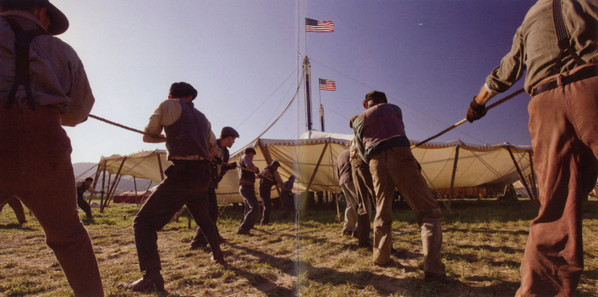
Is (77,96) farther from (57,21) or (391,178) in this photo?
(391,178)

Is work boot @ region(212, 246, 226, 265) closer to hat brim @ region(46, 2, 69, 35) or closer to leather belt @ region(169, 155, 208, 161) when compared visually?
leather belt @ region(169, 155, 208, 161)

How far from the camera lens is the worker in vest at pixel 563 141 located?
1.12 meters

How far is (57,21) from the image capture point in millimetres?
1599

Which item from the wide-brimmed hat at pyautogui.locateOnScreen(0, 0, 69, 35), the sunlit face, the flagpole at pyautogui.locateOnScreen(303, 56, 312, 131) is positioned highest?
the flagpole at pyautogui.locateOnScreen(303, 56, 312, 131)

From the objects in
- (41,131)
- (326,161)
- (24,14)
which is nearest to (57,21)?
(24,14)

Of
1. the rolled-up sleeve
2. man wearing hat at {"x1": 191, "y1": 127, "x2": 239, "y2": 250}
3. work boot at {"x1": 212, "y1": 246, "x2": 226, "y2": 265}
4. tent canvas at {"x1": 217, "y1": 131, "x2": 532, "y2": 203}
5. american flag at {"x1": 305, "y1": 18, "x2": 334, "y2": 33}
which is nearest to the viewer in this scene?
the rolled-up sleeve

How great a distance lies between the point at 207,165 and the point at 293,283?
56.1 inches

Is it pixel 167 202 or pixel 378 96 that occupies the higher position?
pixel 378 96

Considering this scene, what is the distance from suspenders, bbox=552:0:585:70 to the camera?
47.4 inches

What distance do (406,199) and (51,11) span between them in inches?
118

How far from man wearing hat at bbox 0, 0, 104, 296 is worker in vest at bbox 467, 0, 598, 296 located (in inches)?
85.4

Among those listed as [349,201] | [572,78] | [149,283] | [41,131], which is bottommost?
[149,283]

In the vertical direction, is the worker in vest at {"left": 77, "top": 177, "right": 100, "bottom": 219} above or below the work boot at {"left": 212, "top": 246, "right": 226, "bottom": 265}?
below

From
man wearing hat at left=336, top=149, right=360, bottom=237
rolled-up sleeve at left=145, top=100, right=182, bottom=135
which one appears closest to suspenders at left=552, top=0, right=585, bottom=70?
rolled-up sleeve at left=145, top=100, right=182, bottom=135
